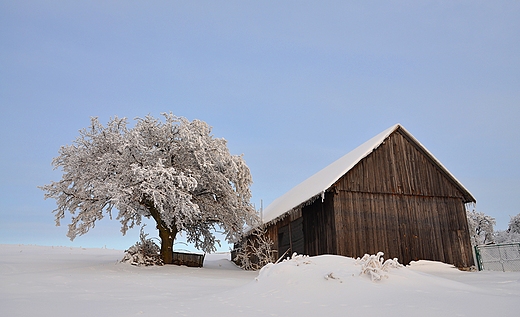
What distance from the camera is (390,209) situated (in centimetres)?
1870

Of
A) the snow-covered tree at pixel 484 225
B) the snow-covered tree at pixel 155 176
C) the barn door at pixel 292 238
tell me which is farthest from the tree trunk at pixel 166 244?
the snow-covered tree at pixel 484 225

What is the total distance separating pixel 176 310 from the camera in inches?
283

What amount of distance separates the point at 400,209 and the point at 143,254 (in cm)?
1178

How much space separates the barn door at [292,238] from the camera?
20.1m

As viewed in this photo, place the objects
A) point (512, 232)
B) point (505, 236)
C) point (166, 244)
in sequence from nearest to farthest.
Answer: point (166, 244) → point (512, 232) → point (505, 236)

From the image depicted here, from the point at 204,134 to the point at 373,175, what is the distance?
27.0ft

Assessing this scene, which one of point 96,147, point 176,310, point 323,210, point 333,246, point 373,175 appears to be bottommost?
point 176,310

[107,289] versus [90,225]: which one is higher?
[90,225]

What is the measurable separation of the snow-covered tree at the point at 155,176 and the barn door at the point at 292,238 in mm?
2248

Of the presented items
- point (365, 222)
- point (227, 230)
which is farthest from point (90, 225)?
point (365, 222)

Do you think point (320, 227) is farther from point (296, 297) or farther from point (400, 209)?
point (296, 297)

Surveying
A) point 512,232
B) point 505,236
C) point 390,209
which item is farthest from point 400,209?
point 505,236

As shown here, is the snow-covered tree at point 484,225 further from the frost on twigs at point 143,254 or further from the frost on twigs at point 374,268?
the frost on twigs at point 374,268

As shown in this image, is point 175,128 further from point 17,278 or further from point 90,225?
point 17,278
